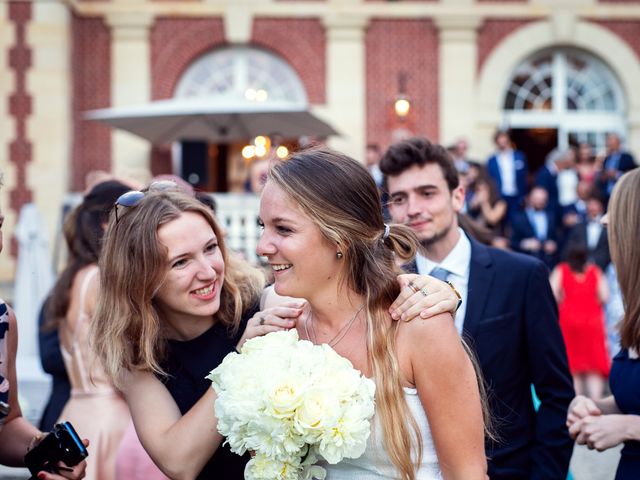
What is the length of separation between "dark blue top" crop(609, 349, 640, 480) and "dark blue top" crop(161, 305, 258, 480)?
1.45m

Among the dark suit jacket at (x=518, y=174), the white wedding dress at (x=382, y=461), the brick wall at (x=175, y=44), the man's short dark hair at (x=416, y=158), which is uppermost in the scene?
the brick wall at (x=175, y=44)

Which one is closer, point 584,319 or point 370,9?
point 584,319

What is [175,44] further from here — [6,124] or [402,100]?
[402,100]

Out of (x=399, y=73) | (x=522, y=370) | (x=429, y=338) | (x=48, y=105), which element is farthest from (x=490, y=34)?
(x=429, y=338)

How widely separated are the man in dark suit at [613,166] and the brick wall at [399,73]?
4252 millimetres

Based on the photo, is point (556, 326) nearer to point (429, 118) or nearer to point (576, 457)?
point (576, 457)

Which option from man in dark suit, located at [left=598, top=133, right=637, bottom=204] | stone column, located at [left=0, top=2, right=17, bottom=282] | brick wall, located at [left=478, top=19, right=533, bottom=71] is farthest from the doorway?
stone column, located at [left=0, top=2, right=17, bottom=282]

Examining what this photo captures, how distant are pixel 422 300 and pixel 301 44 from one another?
50.9ft

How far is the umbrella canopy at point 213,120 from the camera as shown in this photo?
40.3 ft

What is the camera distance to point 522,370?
3.56 m

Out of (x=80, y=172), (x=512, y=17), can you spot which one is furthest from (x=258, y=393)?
(x=512, y=17)

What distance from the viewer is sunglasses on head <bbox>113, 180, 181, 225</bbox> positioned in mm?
3256

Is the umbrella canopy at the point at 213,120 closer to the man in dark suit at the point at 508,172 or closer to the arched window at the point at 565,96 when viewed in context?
the man in dark suit at the point at 508,172

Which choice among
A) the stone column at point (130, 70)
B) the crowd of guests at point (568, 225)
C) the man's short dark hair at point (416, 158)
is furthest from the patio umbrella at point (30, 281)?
the man's short dark hair at point (416, 158)
